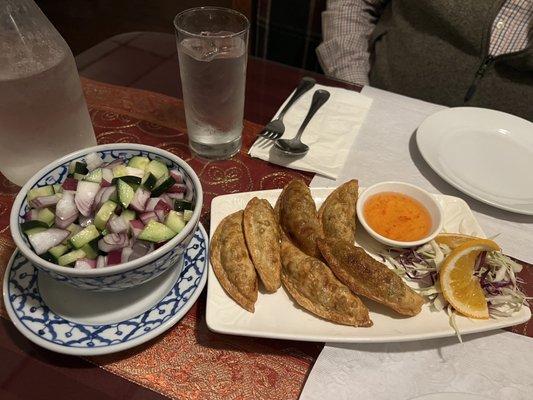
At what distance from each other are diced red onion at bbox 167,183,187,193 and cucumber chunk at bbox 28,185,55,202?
0.28m

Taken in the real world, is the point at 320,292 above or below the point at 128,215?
below

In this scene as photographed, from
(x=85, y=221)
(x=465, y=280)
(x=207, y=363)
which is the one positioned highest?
(x=85, y=221)

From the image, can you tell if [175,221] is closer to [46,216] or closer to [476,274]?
[46,216]

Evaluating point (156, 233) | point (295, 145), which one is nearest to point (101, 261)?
point (156, 233)

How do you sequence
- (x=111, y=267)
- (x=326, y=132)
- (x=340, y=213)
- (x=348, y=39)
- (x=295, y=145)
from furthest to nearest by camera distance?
(x=348, y=39) → (x=326, y=132) → (x=295, y=145) → (x=340, y=213) → (x=111, y=267)

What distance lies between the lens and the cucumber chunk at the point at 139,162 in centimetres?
111

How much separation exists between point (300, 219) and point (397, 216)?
328 mm

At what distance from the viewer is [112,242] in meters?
0.94

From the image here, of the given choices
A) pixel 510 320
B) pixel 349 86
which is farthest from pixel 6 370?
pixel 349 86

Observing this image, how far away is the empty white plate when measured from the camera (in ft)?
4.80

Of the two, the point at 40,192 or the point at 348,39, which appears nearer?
the point at 40,192

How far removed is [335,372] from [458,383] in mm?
292

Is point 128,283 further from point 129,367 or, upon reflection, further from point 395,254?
point 395,254

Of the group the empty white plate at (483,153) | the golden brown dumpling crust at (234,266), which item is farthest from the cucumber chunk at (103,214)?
the empty white plate at (483,153)
